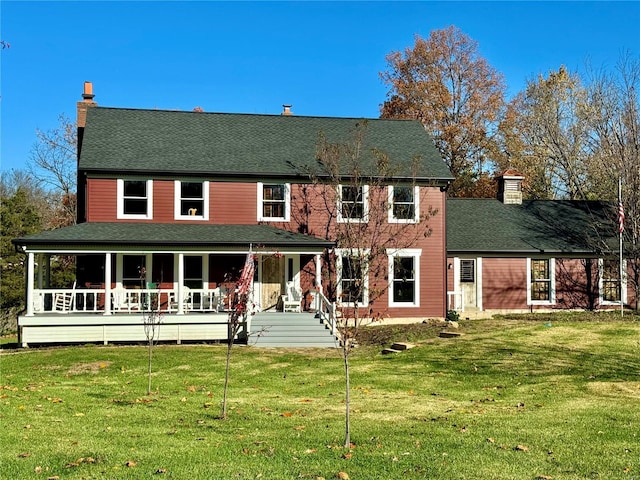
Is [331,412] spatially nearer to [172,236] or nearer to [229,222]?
[172,236]

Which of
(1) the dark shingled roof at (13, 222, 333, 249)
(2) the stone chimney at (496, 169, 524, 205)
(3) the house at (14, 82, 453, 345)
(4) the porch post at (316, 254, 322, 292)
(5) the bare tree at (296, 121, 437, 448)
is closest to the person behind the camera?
(1) the dark shingled roof at (13, 222, 333, 249)

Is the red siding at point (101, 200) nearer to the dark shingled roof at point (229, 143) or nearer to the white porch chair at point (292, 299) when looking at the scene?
the dark shingled roof at point (229, 143)

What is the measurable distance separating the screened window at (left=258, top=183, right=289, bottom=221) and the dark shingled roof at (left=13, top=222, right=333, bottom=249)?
0.85m

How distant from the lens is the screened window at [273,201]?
1010 inches

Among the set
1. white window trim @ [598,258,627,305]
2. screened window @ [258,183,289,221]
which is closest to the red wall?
screened window @ [258,183,289,221]

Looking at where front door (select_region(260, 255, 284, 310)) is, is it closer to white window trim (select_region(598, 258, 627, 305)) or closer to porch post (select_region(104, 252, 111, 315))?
porch post (select_region(104, 252, 111, 315))

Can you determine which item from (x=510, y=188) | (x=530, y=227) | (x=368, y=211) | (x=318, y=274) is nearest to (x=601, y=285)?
(x=530, y=227)

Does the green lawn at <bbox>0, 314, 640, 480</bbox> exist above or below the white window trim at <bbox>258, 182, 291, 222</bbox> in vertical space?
below

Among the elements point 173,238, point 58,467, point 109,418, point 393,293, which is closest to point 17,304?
point 173,238

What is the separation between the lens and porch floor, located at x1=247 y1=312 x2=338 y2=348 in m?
21.6

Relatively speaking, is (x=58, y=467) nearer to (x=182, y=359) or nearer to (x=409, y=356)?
(x=182, y=359)

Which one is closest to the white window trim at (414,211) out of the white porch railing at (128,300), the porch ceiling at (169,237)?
the porch ceiling at (169,237)

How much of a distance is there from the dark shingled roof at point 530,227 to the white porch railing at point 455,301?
175 centimetres

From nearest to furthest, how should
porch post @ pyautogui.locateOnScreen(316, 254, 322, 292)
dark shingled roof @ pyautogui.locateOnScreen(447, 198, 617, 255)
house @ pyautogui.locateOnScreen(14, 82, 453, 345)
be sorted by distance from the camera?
house @ pyautogui.locateOnScreen(14, 82, 453, 345) < porch post @ pyautogui.locateOnScreen(316, 254, 322, 292) < dark shingled roof @ pyautogui.locateOnScreen(447, 198, 617, 255)
